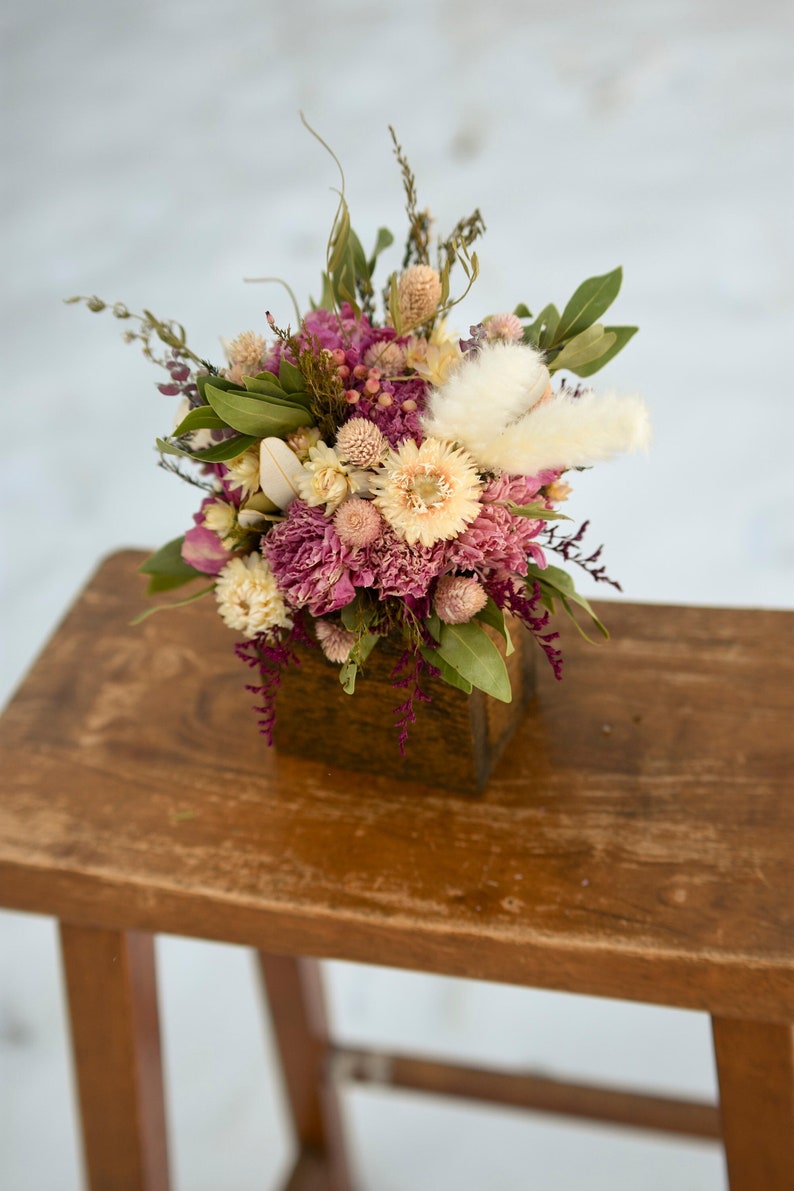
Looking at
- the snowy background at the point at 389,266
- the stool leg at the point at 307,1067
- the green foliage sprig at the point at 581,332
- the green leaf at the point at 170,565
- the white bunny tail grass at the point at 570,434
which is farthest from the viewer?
the snowy background at the point at 389,266

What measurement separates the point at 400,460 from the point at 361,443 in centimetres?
3

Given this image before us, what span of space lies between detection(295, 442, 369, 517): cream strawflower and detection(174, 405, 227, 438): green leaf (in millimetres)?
73

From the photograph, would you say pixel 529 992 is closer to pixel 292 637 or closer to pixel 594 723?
pixel 594 723

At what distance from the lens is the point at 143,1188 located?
4.26 ft

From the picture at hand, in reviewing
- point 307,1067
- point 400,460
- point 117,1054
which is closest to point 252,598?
point 400,460

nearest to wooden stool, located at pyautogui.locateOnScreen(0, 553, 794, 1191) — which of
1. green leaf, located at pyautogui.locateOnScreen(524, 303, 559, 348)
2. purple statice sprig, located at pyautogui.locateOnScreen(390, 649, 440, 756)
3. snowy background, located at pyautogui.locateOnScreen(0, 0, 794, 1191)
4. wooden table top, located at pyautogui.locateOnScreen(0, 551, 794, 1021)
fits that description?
wooden table top, located at pyautogui.locateOnScreen(0, 551, 794, 1021)

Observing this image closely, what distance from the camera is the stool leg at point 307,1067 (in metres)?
1.68

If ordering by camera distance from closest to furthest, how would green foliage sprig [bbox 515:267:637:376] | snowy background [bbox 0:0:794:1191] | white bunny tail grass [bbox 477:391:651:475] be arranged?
white bunny tail grass [bbox 477:391:651:475] < green foliage sprig [bbox 515:267:637:376] < snowy background [bbox 0:0:794:1191]

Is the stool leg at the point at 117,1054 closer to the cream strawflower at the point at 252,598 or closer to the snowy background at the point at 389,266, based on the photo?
the cream strawflower at the point at 252,598

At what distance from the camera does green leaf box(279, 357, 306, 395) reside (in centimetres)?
93

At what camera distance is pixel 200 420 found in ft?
3.11

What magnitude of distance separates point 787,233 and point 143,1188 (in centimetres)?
273

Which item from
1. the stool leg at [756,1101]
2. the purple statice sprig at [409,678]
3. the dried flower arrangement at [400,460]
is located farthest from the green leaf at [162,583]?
the stool leg at [756,1101]

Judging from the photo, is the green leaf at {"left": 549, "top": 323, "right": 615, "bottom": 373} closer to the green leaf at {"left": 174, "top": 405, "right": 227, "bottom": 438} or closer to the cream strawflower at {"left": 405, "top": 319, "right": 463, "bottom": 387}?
the cream strawflower at {"left": 405, "top": 319, "right": 463, "bottom": 387}
